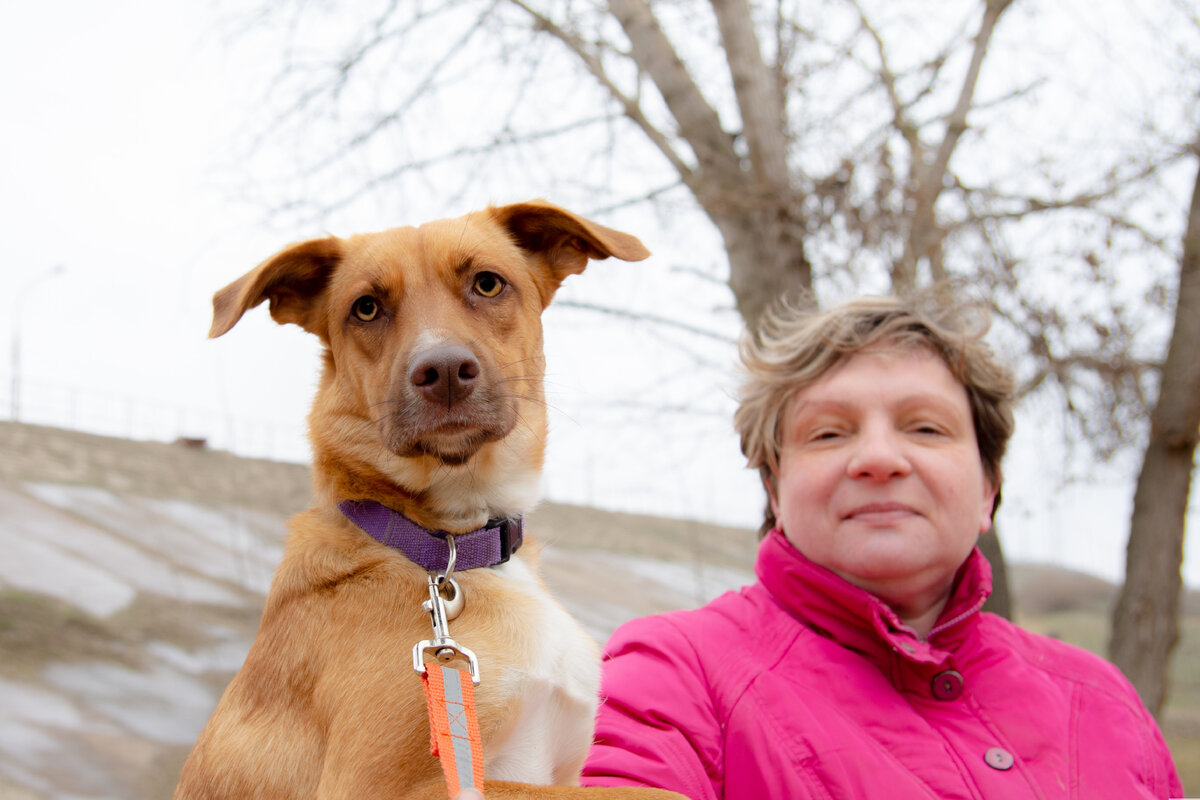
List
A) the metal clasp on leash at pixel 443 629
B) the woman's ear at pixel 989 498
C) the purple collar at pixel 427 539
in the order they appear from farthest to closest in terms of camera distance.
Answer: the woman's ear at pixel 989 498 → the purple collar at pixel 427 539 → the metal clasp on leash at pixel 443 629

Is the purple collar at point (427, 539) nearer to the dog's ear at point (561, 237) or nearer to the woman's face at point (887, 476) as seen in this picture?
the dog's ear at point (561, 237)

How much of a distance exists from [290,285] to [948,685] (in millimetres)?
2035

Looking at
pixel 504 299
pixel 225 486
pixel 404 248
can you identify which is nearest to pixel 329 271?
pixel 404 248

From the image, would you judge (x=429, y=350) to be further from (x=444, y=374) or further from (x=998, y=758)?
(x=998, y=758)

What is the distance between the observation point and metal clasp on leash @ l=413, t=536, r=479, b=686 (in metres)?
1.60

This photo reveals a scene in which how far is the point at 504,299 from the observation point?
2.35 m

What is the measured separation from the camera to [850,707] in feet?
7.04

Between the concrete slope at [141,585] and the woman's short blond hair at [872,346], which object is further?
the concrete slope at [141,585]

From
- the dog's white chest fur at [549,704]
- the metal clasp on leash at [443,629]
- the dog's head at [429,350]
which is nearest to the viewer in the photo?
the metal clasp on leash at [443,629]

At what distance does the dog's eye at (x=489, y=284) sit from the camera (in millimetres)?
2326

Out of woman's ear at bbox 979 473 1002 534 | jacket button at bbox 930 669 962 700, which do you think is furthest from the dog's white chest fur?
woman's ear at bbox 979 473 1002 534

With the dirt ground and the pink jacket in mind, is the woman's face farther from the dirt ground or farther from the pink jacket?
the dirt ground

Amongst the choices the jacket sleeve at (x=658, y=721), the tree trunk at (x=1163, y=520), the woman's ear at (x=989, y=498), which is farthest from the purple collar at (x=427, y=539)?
the tree trunk at (x=1163, y=520)

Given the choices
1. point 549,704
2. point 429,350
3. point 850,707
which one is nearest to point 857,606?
point 850,707
